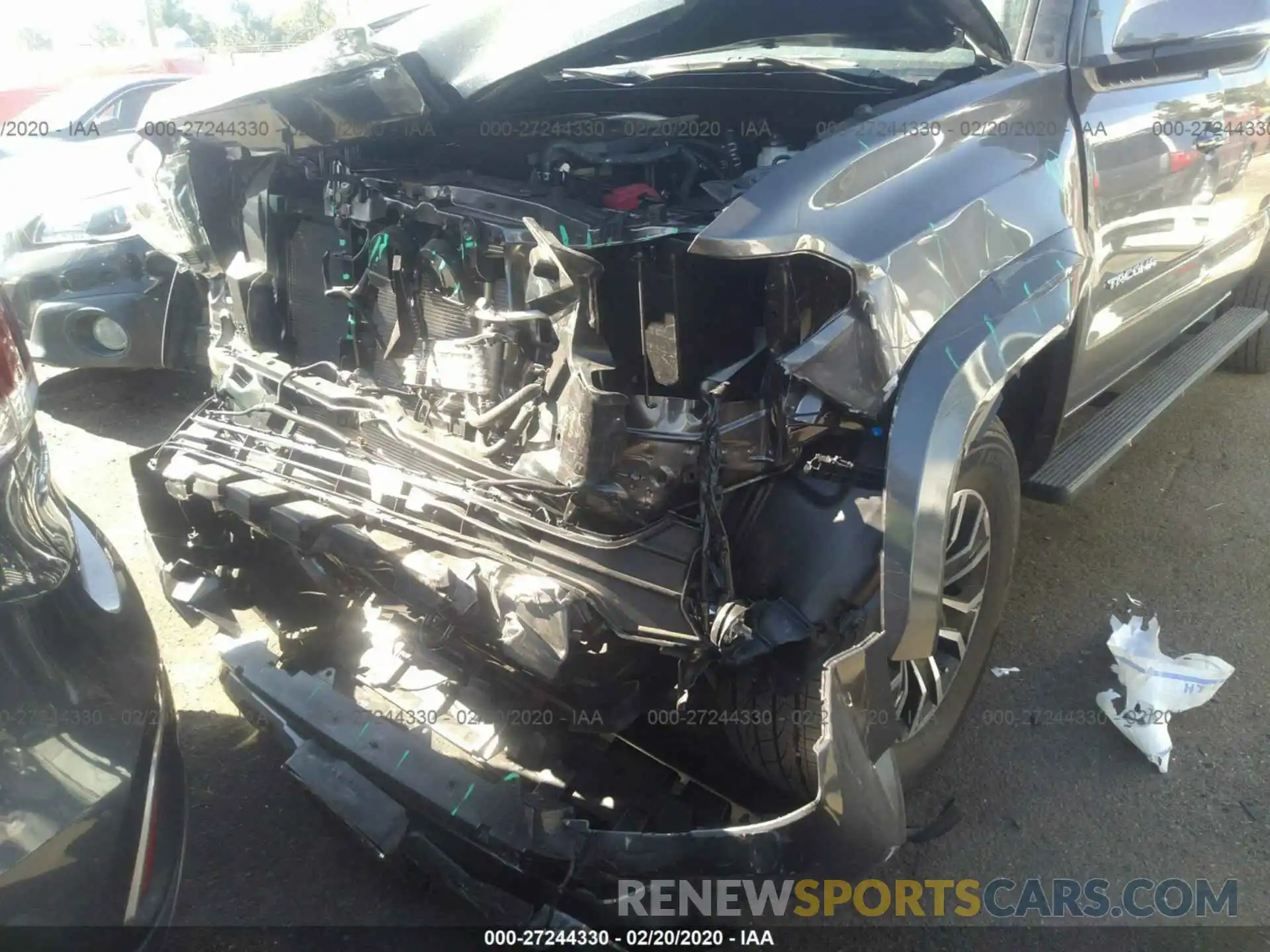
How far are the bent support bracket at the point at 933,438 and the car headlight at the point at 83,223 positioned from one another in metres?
4.22

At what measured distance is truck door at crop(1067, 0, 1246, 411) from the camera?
2504 millimetres

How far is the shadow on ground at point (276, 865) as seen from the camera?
215 cm

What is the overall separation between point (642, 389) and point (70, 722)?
1.16m

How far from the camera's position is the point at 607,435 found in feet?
6.06

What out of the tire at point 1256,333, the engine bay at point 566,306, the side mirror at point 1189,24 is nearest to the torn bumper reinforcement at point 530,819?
the engine bay at point 566,306

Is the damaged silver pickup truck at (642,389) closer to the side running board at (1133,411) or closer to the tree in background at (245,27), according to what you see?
the side running board at (1133,411)

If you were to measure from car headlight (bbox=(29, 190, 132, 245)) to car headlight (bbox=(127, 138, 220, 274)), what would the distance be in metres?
1.73

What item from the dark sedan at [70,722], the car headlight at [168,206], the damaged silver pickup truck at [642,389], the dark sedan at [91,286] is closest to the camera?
the dark sedan at [70,722]

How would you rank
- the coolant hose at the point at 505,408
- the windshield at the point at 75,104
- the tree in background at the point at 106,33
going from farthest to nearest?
the tree in background at the point at 106,33
the windshield at the point at 75,104
the coolant hose at the point at 505,408

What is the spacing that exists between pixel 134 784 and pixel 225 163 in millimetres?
2040

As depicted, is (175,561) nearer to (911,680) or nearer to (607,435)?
(607,435)

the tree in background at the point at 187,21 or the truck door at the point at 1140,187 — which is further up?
the truck door at the point at 1140,187

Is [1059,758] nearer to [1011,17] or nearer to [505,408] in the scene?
[505,408]

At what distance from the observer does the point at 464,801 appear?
6.32 feet
